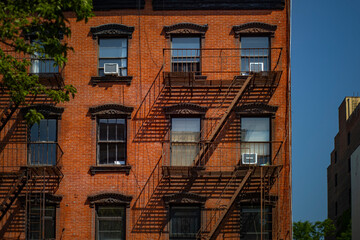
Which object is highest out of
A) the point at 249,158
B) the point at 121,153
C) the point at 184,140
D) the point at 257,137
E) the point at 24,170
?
the point at 257,137

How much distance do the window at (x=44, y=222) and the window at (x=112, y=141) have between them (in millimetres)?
2732

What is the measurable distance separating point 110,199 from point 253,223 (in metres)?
5.53

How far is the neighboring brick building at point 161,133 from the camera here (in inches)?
1001

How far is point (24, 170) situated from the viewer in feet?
83.0

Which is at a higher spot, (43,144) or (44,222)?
(43,144)

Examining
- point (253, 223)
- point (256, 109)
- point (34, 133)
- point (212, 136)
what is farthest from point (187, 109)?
point (34, 133)

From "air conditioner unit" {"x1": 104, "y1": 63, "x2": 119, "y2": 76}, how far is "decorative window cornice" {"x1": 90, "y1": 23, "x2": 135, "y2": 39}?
1.37 metres

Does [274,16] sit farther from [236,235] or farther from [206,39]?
[236,235]

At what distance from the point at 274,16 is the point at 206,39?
2857 mm

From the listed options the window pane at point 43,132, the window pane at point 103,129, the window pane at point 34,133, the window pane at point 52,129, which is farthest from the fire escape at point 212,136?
the window pane at point 34,133

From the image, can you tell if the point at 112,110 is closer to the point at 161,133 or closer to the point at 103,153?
the point at 103,153

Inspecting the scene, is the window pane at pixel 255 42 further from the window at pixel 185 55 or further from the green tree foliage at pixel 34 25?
the green tree foliage at pixel 34 25

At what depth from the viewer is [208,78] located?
2631 centimetres

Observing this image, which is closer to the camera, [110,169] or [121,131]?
[110,169]
